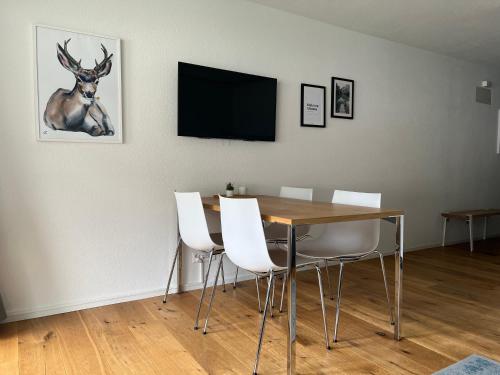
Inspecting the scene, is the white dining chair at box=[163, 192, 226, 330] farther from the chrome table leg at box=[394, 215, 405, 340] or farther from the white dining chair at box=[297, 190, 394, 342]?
the chrome table leg at box=[394, 215, 405, 340]

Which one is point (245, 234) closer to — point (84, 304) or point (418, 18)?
point (84, 304)

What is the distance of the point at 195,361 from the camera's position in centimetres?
204

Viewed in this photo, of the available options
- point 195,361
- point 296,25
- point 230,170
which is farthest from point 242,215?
point 296,25

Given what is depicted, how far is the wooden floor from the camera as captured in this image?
2.01m

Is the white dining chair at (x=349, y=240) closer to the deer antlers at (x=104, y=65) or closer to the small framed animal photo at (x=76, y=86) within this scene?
the small framed animal photo at (x=76, y=86)

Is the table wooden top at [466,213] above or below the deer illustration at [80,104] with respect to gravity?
below

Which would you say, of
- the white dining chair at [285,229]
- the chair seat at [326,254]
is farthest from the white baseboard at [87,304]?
the chair seat at [326,254]

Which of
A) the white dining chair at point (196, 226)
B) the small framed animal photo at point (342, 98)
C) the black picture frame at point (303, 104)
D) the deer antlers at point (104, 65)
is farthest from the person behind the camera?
the small framed animal photo at point (342, 98)

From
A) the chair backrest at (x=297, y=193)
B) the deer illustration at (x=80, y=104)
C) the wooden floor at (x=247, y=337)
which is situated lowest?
→ the wooden floor at (x=247, y=337)

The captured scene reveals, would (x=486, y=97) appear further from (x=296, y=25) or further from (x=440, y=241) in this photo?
(x=296, y=25)

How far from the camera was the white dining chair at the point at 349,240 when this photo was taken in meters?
2.43

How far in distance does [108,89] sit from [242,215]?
1.51 metres

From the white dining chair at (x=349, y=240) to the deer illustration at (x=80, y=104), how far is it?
1.65m

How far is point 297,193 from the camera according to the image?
3.23 metres
